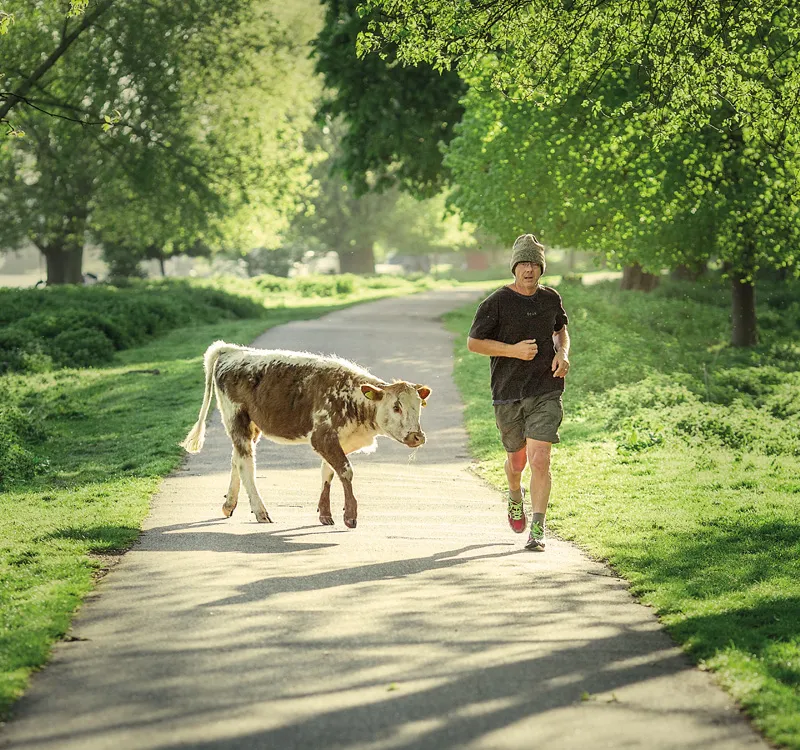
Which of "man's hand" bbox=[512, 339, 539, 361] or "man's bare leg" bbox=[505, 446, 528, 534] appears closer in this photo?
"man's hand" bbox=[512, 339, 539, 361]

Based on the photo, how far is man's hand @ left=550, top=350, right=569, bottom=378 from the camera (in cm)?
991

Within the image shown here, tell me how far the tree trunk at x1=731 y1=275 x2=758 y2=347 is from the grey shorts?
2424 cm

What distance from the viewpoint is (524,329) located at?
32.9 feet

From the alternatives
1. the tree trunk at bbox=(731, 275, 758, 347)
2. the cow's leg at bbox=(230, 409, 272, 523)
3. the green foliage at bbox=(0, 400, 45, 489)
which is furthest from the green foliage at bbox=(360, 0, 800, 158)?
the tree trunk at bbox=(731, 275, 758, 347)

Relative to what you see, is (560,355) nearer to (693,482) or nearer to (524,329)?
(524,329)

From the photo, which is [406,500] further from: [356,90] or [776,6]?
[356,90]

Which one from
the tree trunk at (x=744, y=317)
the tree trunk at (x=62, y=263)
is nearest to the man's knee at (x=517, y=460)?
the tree trunk at (x=744, y=317)

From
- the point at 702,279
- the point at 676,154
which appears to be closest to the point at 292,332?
the point at 676,154

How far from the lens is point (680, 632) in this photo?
24.8 ft

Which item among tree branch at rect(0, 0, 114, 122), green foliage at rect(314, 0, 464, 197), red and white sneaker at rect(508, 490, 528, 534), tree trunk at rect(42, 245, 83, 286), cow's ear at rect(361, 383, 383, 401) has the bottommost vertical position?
red and white sneaker at rect(508, 490, 528, 534)

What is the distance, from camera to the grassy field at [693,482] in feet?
24.5

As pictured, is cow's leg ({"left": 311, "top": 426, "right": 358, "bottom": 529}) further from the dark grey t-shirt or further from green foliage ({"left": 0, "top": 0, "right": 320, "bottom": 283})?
green foliage ({"left": 0, "top": 0, "right": 320, "bottom": 283})

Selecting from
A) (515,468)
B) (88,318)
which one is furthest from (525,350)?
(88,318)

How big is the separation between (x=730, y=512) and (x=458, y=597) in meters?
5.47
